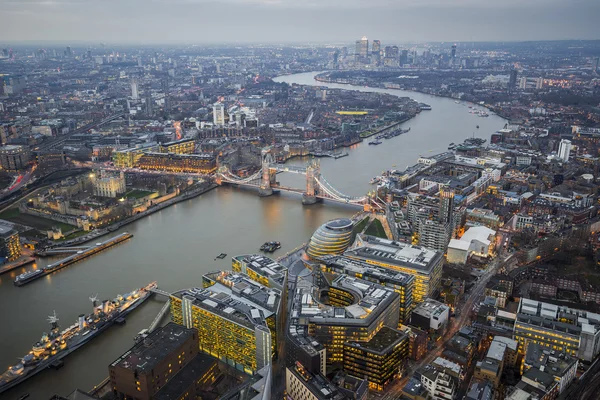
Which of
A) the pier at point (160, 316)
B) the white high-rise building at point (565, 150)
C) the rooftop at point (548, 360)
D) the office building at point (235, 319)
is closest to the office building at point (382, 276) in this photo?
the office building at point (235, 319)

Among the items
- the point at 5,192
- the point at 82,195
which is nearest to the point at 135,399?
the point at 82,195

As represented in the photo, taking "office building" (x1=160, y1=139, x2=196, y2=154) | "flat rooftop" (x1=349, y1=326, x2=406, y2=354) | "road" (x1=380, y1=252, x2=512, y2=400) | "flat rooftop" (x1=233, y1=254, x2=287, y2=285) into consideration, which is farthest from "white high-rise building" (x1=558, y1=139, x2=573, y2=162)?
"flat rooftop" (x1=349, y1=326, x2=406, y2=354)

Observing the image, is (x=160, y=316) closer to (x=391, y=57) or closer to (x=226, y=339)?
(x=226, y=339)

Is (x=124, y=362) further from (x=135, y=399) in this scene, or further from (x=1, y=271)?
(x=1, y=271)

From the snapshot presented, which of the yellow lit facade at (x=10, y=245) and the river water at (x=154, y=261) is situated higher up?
the yellow lit facade at (x=10, y=245)

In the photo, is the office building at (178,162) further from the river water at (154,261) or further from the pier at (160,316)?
the pier at (160,316)

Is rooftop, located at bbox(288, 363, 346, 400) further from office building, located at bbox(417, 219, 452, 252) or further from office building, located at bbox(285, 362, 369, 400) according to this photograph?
office building, located at bbox(417, 219, 452, 252)
